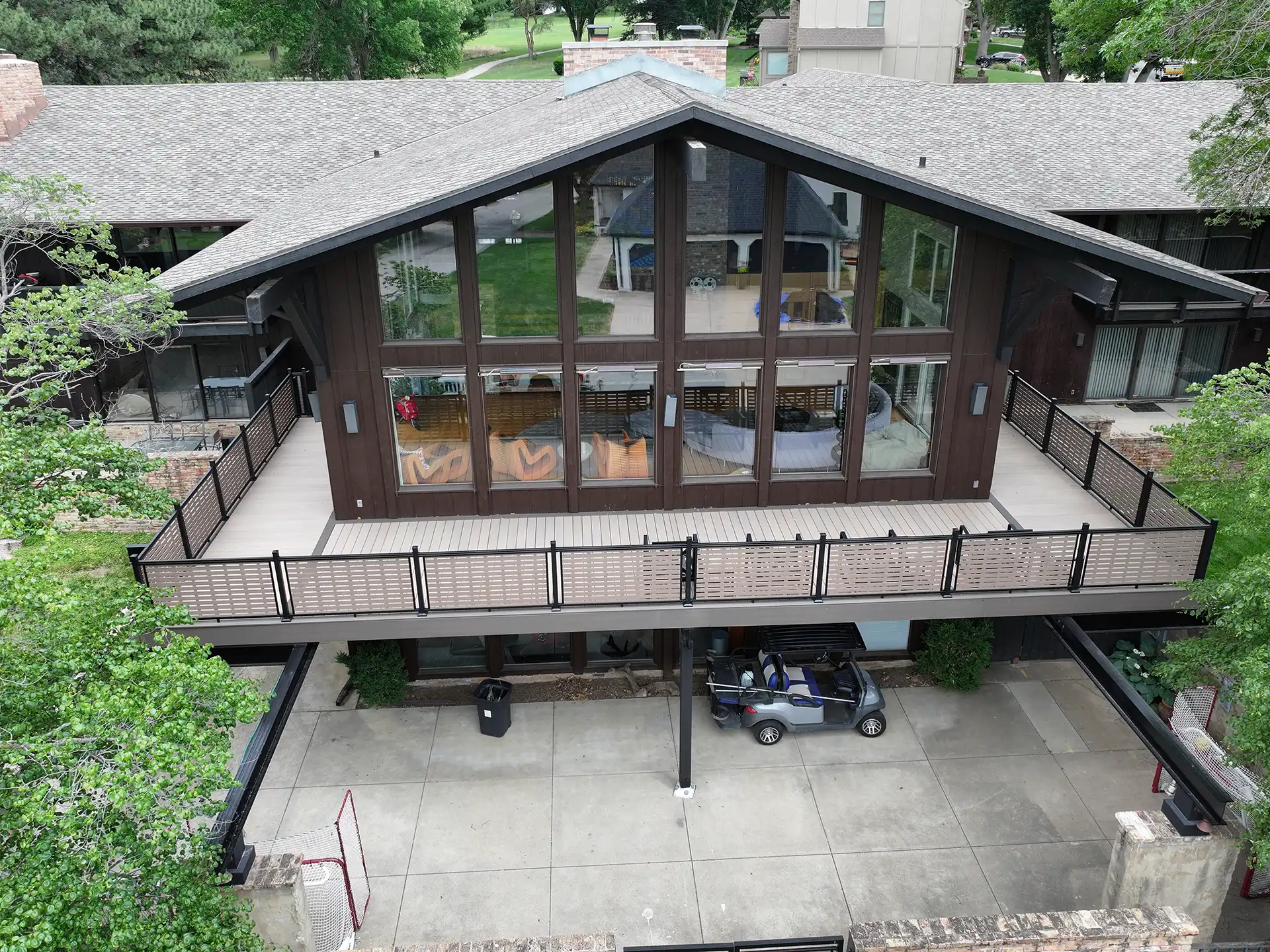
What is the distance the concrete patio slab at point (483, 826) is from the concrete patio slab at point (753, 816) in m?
1.96

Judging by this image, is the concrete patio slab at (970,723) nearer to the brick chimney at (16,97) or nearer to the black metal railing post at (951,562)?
the black metal railing post at (951,562)

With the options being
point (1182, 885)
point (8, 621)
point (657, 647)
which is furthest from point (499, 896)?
point (1182, 885)

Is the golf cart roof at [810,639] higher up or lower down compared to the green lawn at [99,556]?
higher up

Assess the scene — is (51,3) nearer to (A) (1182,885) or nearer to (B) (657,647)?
(B) (657,647)

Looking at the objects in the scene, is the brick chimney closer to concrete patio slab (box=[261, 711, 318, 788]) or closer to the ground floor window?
concrete patio slab (box=[261, 711, 318, 788])

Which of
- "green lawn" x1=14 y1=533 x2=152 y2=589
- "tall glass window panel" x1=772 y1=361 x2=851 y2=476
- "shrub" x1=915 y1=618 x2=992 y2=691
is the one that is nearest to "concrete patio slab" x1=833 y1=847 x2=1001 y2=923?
"shrub" x1=915 y1=618 x2=992 y2=691

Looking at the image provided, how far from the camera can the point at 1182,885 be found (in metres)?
9.77

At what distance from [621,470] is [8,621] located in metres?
7.67

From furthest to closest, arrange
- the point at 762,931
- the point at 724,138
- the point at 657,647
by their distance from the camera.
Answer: the point at 657,647 < the point at 724,138 < the point at 762,931

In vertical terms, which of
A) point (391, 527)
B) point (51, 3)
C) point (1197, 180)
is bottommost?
point (391, 527)

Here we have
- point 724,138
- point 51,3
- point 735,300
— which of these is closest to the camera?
point 724,138

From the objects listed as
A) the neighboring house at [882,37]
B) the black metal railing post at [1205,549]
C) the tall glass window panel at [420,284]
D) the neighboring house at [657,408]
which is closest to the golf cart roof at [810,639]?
the neighboring house at [657,408]

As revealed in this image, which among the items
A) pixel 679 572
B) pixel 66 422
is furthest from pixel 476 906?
pixel 66 422

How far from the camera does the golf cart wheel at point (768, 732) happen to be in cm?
1326
